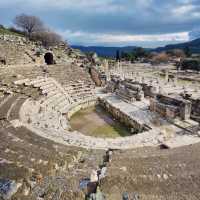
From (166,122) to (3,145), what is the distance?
10.6 metres

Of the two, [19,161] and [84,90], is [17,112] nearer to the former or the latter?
[19,161]

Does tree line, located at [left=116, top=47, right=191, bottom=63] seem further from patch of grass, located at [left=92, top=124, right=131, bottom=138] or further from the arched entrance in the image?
patch of grass, located at [left=92, top=124, right=131, bottom=138]

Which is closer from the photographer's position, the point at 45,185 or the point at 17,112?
the point at 45,185

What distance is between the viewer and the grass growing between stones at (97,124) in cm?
1606

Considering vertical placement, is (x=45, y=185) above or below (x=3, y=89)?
below

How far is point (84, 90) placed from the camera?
25141 mm

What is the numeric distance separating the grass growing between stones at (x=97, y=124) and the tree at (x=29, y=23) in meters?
35.3

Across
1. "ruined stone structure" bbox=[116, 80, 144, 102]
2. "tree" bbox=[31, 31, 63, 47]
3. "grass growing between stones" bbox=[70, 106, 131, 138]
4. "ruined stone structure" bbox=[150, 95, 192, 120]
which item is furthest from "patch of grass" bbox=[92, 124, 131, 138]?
"tree" bbox=[31, 31, 63, 47]

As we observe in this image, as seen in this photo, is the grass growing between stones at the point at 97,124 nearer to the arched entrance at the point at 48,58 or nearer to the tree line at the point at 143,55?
the arched entrance at the point at 48,58

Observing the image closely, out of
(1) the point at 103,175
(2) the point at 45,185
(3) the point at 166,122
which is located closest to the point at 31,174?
(2) the point at 45,185

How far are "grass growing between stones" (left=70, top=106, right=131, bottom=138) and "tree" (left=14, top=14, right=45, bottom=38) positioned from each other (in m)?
35.3

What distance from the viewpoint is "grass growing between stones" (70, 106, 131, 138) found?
52.7ft

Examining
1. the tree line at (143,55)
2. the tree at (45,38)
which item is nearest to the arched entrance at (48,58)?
the tree at (45,38)

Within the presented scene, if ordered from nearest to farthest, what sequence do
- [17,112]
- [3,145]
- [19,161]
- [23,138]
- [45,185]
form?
[45,185] < [19,161] < [3,145] < [23,138] < [17,112]
